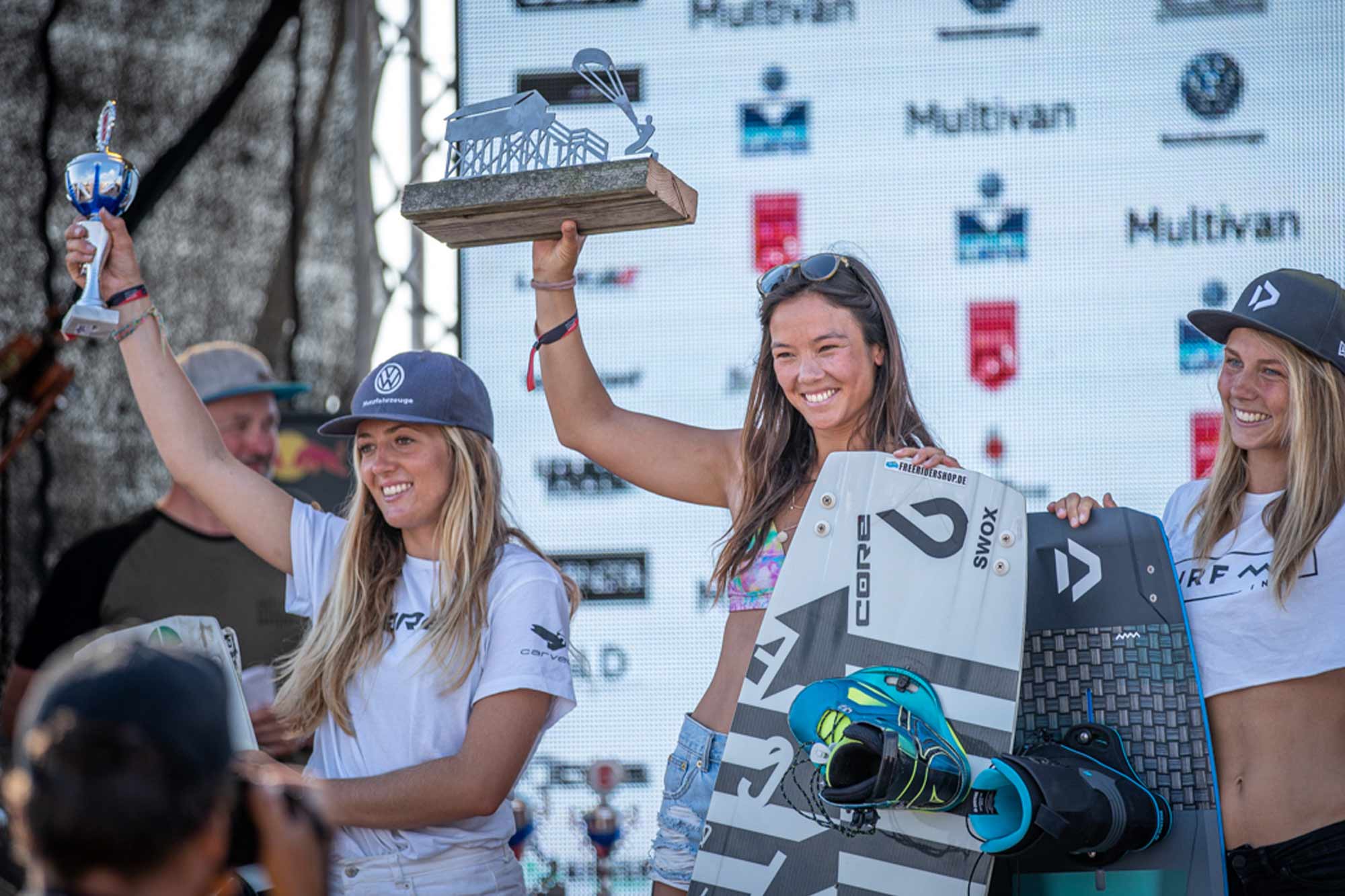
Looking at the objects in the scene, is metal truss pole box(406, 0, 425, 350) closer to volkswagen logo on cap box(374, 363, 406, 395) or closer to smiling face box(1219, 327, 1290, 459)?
volkswagen logo on cap box(374, 363, 406, 395)

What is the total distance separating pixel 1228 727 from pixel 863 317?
2.75ft

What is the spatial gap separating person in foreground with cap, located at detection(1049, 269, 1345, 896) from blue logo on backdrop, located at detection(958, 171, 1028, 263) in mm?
1575

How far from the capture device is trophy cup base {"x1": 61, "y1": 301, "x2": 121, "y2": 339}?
7.45 feet

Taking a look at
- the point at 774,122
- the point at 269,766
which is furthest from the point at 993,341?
the point at 269,766

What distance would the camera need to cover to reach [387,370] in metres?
2.45

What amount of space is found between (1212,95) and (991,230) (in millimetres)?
686

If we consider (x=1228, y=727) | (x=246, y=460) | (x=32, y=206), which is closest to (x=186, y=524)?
(x=246, y=460)

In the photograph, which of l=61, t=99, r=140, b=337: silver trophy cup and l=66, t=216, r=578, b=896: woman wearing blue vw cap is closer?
l=66, t=216, r=578, b=896: woman wearing blue vw cap

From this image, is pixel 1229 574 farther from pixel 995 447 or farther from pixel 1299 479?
pixel 995 447

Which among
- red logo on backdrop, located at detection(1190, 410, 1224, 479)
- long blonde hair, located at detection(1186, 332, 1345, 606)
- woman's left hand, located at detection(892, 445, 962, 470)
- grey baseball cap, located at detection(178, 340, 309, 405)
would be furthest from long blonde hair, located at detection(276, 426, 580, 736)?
Result: red logo on backdrop, located at detection(1190, 410, 1224, 479)

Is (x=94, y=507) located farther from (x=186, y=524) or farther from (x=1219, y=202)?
(x=1219, y=202)

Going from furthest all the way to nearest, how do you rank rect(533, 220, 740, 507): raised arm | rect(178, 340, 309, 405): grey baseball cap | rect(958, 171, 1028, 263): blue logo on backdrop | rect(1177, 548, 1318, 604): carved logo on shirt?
rect(958, 171, 1028, 263): blue logo on backdrop, rect(178, 340, 309, 405): grey baseball cap, rect(533, 220, 740, 507): raised arm, rect(1177, 548, 1318, 604): carved logo on shirt

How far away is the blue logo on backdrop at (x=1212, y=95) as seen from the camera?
3844 millimetres

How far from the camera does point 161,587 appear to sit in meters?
3.34
